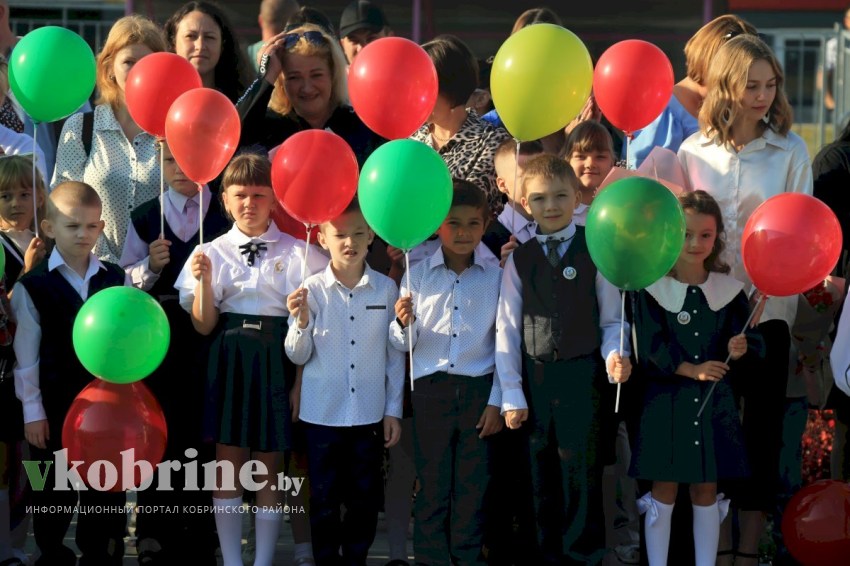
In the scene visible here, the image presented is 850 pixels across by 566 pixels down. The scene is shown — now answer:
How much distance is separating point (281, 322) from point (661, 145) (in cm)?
197

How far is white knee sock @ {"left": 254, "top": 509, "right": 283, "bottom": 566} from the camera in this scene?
5.72m

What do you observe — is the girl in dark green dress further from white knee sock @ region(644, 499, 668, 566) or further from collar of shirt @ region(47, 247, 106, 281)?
collar of shirt @ region(47, 247, 106, 281)

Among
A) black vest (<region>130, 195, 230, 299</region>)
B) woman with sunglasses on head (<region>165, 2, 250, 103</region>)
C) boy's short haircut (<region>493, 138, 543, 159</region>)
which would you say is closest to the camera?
black vest (<region>130, 195, 230, 299</region>)

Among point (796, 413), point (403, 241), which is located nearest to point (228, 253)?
point (403, 241)

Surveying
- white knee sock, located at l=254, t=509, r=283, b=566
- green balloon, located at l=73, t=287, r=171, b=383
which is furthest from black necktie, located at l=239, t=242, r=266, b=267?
white knee sock, located at l=254, t=509, r=283, b=566

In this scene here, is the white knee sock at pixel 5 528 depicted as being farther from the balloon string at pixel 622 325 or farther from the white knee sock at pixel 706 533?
the white knee sock at pixel 706 533

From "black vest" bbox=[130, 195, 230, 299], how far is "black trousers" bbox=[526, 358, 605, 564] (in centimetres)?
151

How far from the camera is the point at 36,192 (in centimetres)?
590

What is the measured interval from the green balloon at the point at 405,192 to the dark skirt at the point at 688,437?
1.14 meters

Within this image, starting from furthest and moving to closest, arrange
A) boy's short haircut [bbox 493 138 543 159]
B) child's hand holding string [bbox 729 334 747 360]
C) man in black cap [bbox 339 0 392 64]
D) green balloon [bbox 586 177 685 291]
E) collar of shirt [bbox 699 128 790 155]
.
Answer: man in black cap [bbox 339 0 392 64] → boy's short haircut [bbox 493 138 543 159] → collar of shirt [bbox 699 128 790 155] → child's hand holding string [bbox 729 334 747 360] → green balloon [bbox 586 177 685 291]

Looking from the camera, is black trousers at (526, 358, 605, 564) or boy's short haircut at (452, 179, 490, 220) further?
boy's short haircut at (452, 179, 490, 220)

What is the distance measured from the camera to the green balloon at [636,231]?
16.7ft

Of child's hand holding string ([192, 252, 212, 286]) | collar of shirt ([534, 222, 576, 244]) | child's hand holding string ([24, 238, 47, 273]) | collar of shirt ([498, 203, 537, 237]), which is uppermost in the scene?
collar of shirt ([498, 203, 537, 237])

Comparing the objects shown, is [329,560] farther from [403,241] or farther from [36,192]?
[36,192]
